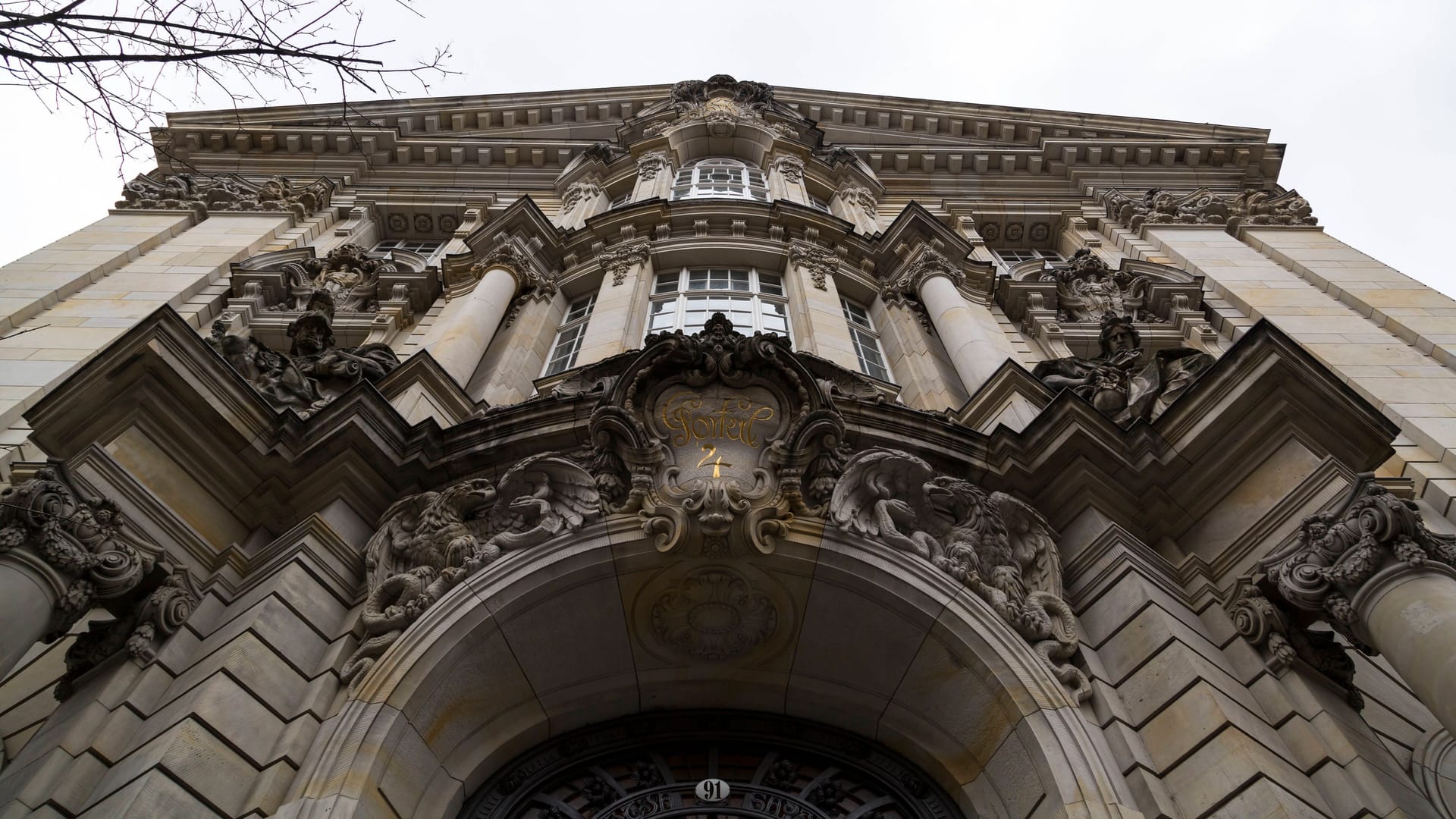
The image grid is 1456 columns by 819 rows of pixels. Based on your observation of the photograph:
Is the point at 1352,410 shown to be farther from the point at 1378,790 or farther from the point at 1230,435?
the point at 1378,790

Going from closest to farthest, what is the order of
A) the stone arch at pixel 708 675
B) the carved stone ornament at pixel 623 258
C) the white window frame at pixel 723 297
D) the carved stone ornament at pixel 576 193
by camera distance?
the stone arch at pixel 708 675 → the white window frame at pixel 723 297 → the carved stone ornament at pixel 623 258 → the carved stone ornament at pixel 576 193

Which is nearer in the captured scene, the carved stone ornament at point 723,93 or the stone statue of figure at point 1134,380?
the stone statue of figure at point 1134,380

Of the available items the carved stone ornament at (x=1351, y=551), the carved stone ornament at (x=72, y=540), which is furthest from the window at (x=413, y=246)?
the carved stone ornament at (x=1351, y=551)

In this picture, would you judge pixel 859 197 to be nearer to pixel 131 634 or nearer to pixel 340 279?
pixel 340 279

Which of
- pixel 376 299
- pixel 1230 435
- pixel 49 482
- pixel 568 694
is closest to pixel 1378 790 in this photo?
pixel 1230 435

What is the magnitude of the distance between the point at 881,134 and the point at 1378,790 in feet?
80.5

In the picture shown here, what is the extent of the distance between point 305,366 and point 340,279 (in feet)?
26.1

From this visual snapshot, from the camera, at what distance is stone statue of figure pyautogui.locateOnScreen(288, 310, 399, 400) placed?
1115 centimetres

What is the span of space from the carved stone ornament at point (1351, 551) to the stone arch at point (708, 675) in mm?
1993

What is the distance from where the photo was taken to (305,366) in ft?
36.9

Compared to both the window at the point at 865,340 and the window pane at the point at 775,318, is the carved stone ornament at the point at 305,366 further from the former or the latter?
the window at the point at 865,340

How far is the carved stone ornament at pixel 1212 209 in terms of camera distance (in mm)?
20516

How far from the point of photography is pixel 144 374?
8.74 metres

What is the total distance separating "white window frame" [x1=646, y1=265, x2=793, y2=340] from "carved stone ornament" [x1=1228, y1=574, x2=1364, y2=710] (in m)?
8.19
